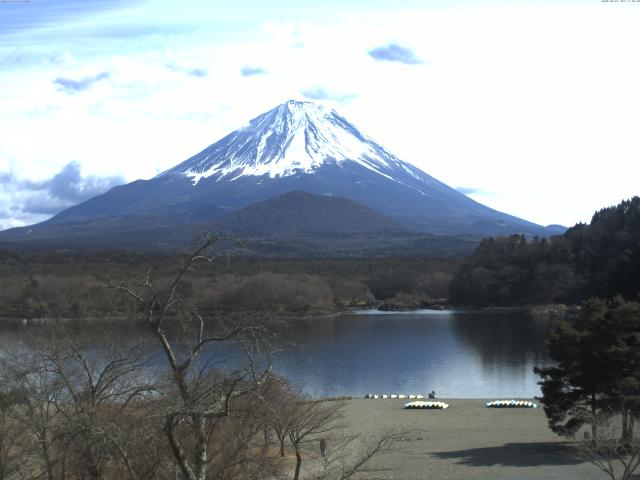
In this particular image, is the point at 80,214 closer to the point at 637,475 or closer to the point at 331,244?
the point at 331,244

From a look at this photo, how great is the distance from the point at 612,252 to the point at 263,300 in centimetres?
2122

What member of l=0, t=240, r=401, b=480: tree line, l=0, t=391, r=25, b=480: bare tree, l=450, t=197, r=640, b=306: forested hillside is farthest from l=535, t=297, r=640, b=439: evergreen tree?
l=450, t=197, r=640, b=306: forested hillside

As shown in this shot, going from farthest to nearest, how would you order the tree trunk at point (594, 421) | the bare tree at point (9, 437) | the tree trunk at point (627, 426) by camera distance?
the tree trunk at point (627, 426) < the tree trunk at point (594, 421) < the bare tree at point (9, 437)

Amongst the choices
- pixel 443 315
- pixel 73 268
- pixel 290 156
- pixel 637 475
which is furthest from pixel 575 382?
pixel 290 156

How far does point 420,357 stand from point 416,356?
0.33 meters

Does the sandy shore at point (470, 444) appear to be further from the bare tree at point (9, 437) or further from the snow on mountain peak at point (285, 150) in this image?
the snow on mountain peak at point (285, 150)

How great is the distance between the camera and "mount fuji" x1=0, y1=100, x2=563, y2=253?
5236 inches

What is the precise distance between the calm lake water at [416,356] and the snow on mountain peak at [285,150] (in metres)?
109

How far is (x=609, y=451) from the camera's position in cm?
1343

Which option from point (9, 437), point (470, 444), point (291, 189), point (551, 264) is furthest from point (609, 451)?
point (291, 189)

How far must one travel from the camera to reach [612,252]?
5788 centimetres

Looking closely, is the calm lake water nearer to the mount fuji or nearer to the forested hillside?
the forested hillside

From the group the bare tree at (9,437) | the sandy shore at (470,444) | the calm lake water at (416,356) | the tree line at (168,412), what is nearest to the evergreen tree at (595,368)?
the sandy shore at (470,444)

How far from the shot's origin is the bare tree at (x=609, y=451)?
41.4ft
